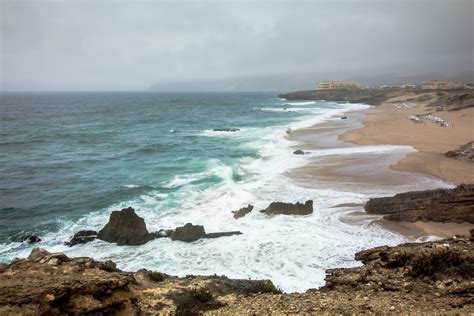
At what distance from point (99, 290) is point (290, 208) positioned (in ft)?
42.8

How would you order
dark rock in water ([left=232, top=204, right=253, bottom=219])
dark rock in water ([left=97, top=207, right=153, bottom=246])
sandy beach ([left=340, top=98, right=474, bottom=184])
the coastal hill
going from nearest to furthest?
1. dark rock in water ([left=97, top=207, right=153, bottom=246])
2. dark rock in water ([left=232, top=204, right=253, bottom=219])
3. sandy beach ([left=340, top=98, right=474, bottom=184])
4. the coastal hill

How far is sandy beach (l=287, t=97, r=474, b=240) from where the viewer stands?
17.8 m

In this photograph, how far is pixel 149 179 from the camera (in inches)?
1105

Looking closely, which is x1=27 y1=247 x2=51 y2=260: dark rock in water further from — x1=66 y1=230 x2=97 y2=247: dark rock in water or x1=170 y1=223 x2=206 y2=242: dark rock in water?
x1=170 y1=223 x2=206 y2=242: dark rock in water

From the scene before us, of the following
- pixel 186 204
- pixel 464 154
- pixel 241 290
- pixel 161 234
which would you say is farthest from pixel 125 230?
pixel 464 154

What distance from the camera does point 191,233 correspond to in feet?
55.6

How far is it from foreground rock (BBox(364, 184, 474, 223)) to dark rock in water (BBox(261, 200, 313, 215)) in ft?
10.0

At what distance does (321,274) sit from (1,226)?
17201 mm

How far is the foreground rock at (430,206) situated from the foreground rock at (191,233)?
777cm

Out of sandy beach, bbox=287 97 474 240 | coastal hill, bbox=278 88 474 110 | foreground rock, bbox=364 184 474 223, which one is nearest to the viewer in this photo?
foreground rock, bbox=364 184 474 223

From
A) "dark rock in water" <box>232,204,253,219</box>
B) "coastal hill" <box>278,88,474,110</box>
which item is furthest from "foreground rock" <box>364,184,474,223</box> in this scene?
"coastal hill" <box>278,88,474,110</box>

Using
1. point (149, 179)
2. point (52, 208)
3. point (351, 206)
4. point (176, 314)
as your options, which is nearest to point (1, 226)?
point (52, 208)

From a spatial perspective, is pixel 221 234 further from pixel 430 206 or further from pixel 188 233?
pixel 430 206

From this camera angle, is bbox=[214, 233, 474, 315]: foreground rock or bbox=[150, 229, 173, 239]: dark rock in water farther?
bbox=[150, 229, 173, 239]: dark rock in water
